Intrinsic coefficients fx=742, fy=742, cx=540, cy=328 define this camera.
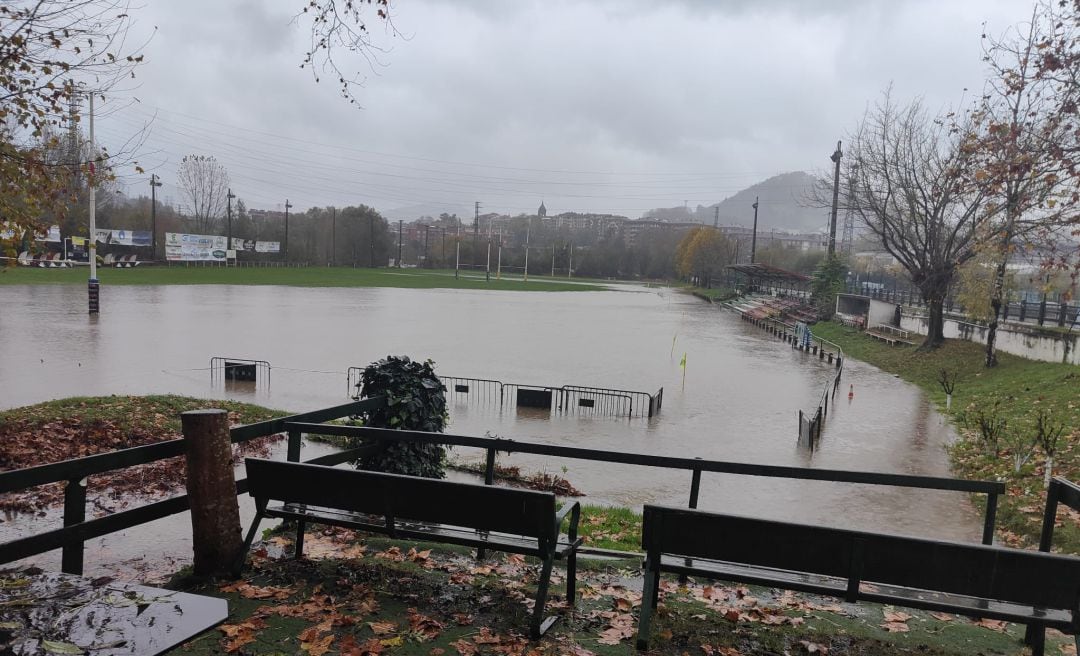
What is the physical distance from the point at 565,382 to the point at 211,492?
17.0 m

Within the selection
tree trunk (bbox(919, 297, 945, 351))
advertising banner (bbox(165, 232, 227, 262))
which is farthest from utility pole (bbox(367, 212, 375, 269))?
tree trunk (bbox(919, 297, 945, 351))

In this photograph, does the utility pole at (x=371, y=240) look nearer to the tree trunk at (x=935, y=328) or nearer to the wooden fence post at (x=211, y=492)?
the tree trunk at (x=935, y=328)

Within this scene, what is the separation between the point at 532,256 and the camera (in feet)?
462

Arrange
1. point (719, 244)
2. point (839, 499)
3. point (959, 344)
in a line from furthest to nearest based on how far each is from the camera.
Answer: point (719, 244), point (959, 344), point (839, 499)

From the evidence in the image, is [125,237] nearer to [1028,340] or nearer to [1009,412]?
[1028,340]

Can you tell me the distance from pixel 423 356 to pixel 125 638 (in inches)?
866

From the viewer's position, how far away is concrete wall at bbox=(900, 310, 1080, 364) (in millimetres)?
22266

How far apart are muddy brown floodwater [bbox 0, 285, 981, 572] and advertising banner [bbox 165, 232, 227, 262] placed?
41.5 meters

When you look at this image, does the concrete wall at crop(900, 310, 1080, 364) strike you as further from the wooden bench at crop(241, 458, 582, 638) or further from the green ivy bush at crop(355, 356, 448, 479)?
the wooden bench at crop(241, 458, 582, 638)

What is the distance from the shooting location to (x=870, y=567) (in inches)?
158

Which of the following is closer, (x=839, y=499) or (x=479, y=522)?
(x=479, y=522)

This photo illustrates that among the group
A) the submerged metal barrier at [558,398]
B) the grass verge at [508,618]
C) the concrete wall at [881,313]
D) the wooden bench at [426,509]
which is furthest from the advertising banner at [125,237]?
the grass verge at [508,618]

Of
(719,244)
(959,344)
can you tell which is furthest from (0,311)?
(719,244)

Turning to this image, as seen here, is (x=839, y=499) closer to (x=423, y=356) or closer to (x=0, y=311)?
(x=423, y=356)
